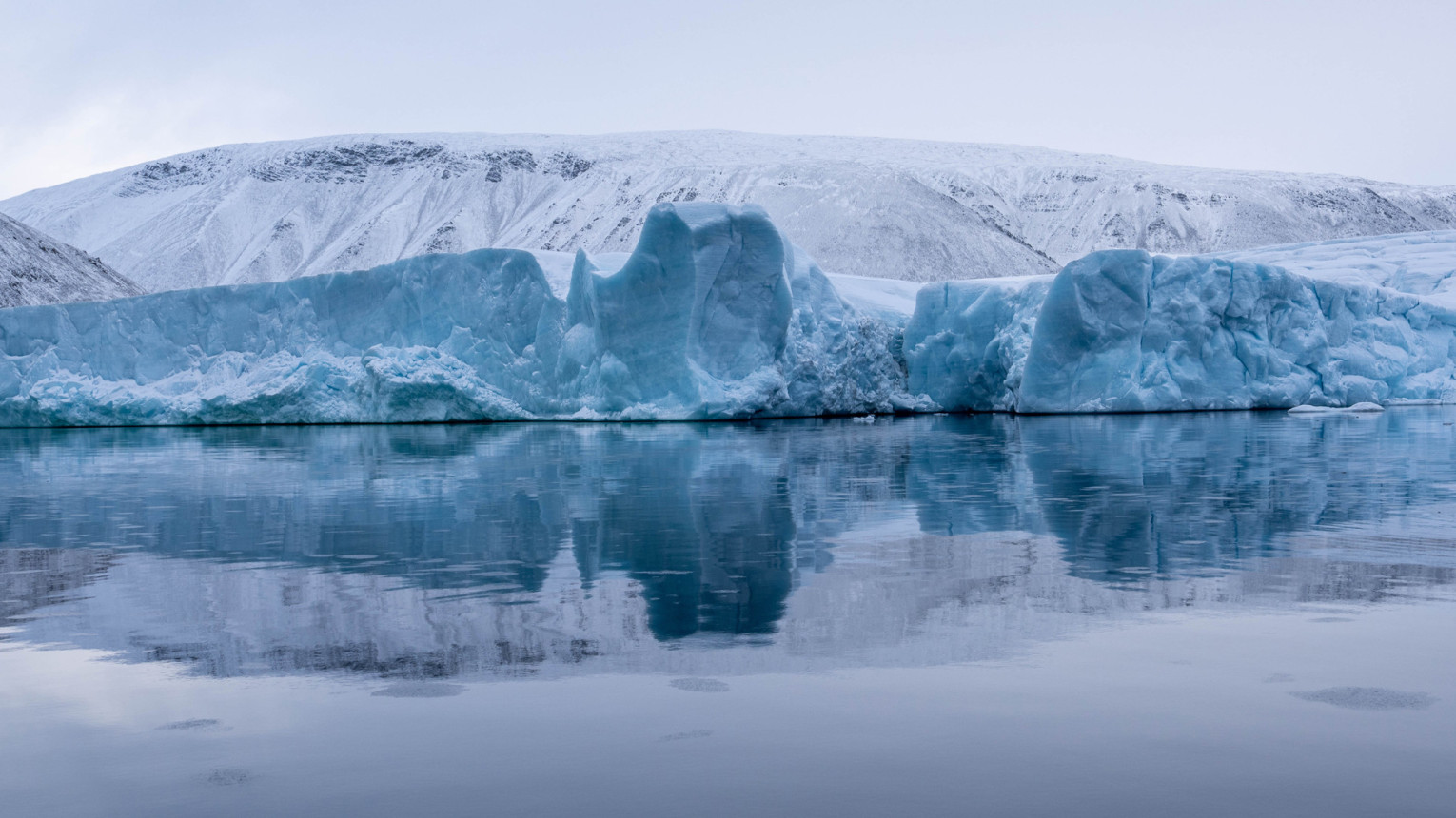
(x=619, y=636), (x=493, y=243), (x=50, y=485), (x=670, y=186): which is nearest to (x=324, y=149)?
(x=493, y=243)

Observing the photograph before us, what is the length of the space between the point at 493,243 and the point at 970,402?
49.3m

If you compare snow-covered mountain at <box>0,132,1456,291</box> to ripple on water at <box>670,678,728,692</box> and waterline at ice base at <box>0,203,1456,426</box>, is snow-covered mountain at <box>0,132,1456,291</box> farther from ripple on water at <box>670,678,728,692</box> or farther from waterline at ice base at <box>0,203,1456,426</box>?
ripple on water at <box>670,678,728,692</box>

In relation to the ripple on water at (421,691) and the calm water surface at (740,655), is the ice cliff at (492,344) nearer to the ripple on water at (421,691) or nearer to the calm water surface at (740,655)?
the calm water surface at (740,655)

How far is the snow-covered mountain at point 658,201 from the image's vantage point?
63.6 meters

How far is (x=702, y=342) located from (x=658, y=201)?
4968 centimetres

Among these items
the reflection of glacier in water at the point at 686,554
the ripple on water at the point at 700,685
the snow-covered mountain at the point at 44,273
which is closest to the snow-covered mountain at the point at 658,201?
the snow-covered mountain at the point at 44,273

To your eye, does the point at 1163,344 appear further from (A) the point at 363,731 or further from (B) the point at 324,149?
(B) the point at 324,149

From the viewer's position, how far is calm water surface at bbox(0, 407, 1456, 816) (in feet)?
6.76

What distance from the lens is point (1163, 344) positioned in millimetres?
20031

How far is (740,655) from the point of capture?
9.75ft

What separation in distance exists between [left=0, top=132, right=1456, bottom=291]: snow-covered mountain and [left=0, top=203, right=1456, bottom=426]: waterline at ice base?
123 ft

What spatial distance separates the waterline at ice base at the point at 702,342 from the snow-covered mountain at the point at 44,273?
21106mm

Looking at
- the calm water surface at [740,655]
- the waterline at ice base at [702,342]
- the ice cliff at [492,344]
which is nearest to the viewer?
the calm water surface at [740,655]

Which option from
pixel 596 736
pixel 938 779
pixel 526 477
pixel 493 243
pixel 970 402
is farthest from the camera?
pixel 493 243
